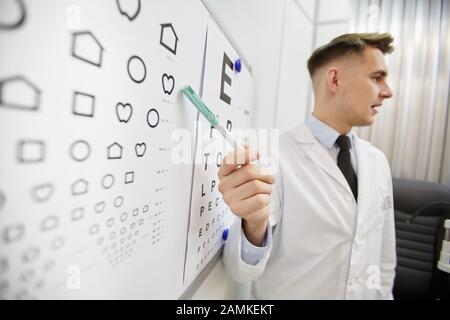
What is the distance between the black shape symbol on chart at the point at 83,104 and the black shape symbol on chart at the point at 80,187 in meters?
0.05

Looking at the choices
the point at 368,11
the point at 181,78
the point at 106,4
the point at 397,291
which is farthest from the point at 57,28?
the point at 397,291

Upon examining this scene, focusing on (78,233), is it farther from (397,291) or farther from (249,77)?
(397,291)

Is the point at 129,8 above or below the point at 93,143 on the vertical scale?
above

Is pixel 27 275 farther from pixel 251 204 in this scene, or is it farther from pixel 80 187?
pixel 251 204

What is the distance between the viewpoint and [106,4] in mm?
158

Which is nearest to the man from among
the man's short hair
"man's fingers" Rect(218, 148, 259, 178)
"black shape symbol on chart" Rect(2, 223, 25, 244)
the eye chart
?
the man's short hair

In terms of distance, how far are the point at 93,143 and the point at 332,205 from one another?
538 mm

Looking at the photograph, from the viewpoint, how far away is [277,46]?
1.95ft

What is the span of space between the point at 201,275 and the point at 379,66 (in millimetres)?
540

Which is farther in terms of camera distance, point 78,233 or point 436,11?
point 436,11

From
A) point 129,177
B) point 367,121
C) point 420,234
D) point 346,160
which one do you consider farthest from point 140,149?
point 420,234

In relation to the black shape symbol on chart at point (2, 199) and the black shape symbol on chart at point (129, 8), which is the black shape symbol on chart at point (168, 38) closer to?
the black shape symbol on chart at point (129, 8)

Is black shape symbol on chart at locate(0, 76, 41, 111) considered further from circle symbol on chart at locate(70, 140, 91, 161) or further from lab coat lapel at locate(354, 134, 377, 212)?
lab coat lapel at locate(354, 134, 377, 212)

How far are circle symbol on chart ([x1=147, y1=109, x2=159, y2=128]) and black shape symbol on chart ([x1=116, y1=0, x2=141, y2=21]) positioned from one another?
82 millimetres
